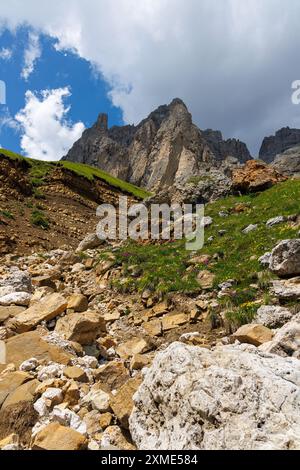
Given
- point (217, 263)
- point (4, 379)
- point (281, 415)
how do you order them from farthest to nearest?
point (217, 263), point (4, 379), point (281, 415)

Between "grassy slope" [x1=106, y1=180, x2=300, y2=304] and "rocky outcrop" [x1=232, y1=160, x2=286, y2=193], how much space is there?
7.30m

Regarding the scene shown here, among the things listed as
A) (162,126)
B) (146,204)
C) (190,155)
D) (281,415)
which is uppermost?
(162,126)

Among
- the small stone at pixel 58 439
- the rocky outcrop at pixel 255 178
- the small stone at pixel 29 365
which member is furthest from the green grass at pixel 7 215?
the small stone at pixel 58 439

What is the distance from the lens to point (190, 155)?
16162 cm

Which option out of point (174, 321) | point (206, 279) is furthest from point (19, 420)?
point (206, 279)

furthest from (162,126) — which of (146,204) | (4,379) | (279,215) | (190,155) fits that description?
(4,379)

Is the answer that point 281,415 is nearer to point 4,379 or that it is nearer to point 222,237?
point 4,379

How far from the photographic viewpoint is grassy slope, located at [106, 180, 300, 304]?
1304cm

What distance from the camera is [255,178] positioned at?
102 feet

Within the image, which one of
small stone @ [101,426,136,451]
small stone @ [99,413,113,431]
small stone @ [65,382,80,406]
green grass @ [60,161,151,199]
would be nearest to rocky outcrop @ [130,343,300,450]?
small stone @ [101,426,136,451]

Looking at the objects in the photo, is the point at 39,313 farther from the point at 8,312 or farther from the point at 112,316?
the point at 112,316

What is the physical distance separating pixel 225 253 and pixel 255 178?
1785cm

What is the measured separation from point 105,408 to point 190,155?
163 metres
